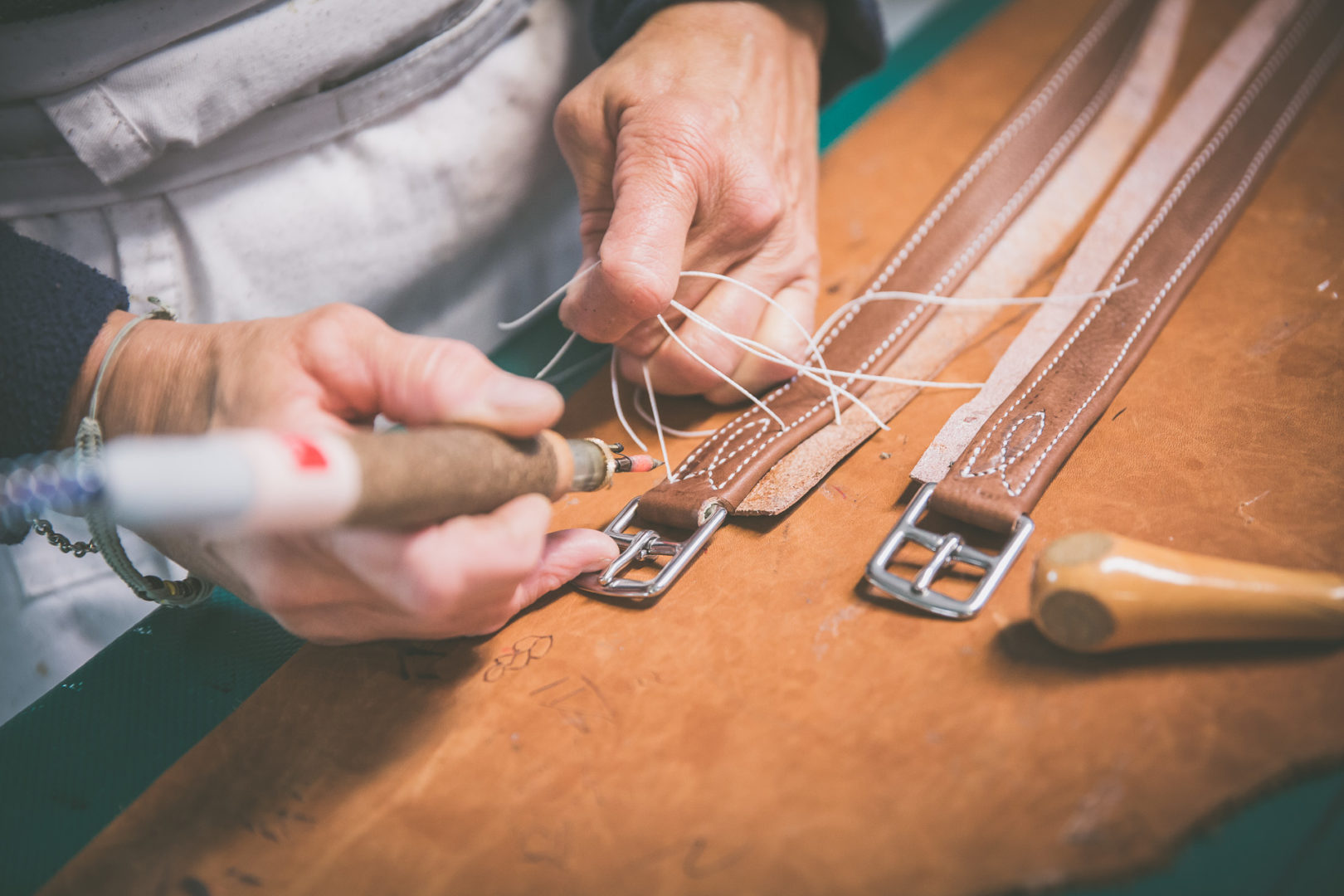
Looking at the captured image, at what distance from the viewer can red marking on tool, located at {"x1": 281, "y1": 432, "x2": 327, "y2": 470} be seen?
633 mm

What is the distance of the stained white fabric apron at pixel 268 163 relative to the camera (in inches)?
43.0

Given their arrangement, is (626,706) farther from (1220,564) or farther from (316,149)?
(316,149)

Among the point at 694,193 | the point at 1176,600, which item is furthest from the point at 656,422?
the point at 1176,600

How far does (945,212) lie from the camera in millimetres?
1428

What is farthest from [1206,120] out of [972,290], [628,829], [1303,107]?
[628,829]

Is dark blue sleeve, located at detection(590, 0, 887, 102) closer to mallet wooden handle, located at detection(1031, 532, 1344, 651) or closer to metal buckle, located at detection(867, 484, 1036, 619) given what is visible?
metal buckle, located at detection(867, 484, 1036, 619)

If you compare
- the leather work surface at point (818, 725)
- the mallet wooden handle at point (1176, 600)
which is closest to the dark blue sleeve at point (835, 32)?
the leather work surface at point (818, 725)

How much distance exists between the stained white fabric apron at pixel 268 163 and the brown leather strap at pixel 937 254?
670 millimetres

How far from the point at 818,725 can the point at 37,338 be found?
0.92m

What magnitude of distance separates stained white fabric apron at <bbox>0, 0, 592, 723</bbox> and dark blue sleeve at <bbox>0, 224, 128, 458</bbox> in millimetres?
243

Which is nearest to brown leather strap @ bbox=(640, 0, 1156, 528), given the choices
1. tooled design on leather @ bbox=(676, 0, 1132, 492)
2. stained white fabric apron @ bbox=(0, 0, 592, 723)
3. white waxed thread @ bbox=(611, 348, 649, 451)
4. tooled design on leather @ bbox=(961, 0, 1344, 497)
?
tooled design on leather @ bbox=(676, 0, 1132, 492)

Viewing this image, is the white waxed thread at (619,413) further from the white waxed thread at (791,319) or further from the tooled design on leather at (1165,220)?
the tooled design on leather at (1165,220)

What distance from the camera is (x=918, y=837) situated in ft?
2.24

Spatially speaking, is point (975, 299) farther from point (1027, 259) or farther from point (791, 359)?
point (791, 359)
